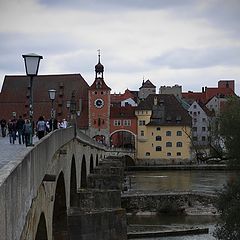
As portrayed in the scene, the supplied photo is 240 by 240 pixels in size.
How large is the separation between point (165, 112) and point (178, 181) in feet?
101

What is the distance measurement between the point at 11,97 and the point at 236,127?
78575mm

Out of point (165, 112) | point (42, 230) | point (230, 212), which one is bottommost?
point (230, 212)

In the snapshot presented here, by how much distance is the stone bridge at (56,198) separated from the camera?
743 cm

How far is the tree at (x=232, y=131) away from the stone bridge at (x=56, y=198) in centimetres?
698

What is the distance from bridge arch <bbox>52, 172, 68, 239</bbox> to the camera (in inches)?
932

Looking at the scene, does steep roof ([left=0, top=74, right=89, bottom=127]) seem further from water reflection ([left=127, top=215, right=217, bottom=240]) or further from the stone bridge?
water reflection ([left=127, top=215, right=217, bottom=240])

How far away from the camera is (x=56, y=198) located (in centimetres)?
2370

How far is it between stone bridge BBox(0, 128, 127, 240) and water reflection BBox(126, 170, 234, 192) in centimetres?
1643

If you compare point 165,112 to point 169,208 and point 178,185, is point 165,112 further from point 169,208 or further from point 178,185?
point 169,208

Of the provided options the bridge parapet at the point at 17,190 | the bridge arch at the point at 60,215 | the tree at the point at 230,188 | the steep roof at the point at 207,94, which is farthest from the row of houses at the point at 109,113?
the bridge parapet at the point at 17,190

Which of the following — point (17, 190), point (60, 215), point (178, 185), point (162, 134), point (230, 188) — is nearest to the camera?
point (17, 190)

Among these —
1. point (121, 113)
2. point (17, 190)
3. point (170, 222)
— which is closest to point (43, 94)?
point (121, 113)

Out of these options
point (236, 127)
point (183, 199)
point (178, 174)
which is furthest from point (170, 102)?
point (236, 127)

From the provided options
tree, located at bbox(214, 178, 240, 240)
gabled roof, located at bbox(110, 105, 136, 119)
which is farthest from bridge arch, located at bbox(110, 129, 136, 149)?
tree, located at bbox(214, 178, 240, 240)
